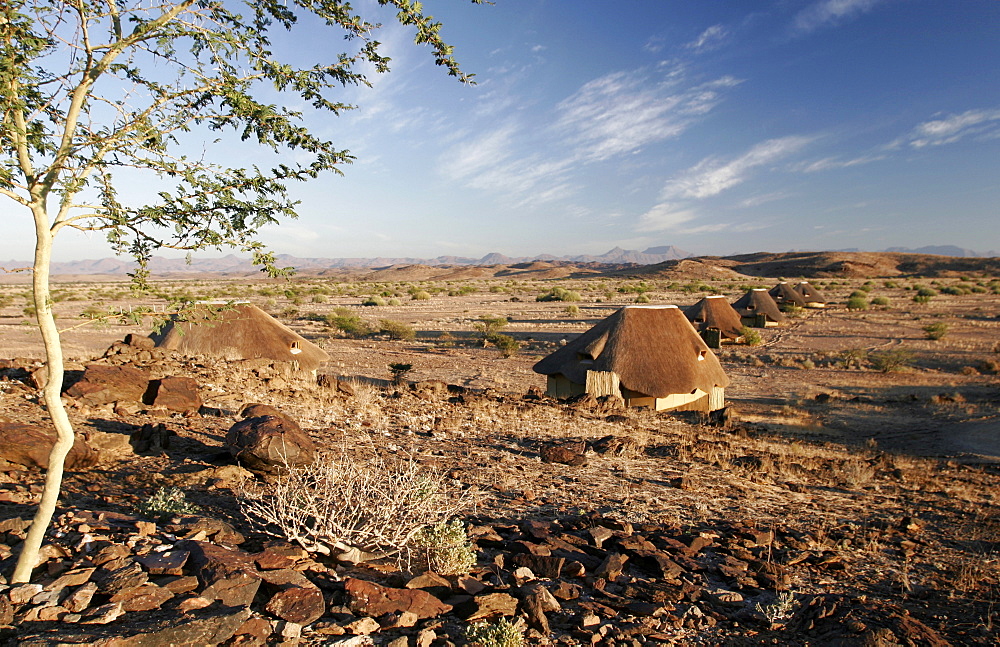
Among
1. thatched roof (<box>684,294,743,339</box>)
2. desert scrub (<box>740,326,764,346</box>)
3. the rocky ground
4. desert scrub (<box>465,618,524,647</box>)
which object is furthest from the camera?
desert scrub (<box>740,326,764,346</box>)

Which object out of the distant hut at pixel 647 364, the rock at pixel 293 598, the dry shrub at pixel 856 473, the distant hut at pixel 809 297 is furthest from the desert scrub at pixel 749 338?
the rock at pixel 293 598

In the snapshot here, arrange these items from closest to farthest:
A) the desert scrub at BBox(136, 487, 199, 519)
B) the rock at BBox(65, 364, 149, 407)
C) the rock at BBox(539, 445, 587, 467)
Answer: the desert scrub at BBox(136, 487, 199, 519), the rock at BBox(539, 445, 587, 467), the rock at BBox(65, 364, 149, 407)

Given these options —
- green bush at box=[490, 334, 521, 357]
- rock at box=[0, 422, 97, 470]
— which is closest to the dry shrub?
rock at box=[0, 422, 97, 470]

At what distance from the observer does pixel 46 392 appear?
110 inches

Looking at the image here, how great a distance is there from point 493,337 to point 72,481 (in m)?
18.1

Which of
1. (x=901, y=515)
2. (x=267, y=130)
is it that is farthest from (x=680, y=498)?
(x=267, y=130)

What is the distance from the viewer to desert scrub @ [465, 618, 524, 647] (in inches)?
112

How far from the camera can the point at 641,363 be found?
11367 millimetres

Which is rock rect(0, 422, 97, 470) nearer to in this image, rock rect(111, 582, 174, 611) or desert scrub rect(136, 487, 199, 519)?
desert scrub rect(136, 487, 199, 519)

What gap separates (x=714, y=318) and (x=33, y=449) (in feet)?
71.9

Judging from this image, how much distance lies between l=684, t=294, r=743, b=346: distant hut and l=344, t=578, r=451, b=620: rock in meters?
20.7

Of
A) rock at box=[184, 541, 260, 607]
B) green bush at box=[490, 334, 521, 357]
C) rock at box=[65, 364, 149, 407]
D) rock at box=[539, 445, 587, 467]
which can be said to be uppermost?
rock at box=[65, 364, 149, 407]

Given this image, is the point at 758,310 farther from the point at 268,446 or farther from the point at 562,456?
the point at 268,446

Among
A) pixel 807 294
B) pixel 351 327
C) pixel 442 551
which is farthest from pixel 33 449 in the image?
pixel 807 294
